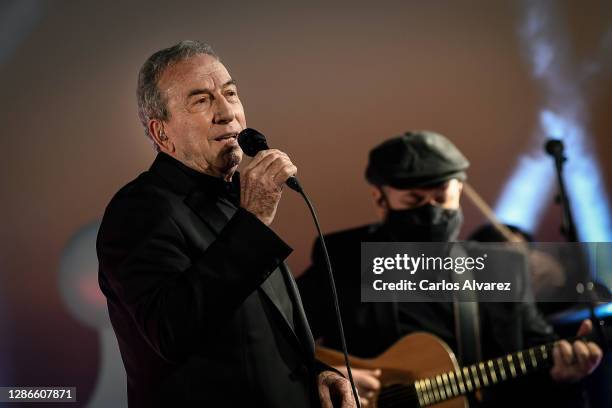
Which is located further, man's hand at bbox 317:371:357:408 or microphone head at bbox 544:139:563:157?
microphone head at bbox 544:139:563:157

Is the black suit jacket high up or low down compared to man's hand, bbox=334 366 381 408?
up

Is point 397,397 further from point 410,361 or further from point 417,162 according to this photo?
point 417,162

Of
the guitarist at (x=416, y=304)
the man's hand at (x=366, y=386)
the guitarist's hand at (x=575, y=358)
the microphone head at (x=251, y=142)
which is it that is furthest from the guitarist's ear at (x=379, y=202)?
the microphone head at (x=251, y=142)

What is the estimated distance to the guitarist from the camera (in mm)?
2850

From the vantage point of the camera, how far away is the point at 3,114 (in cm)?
280

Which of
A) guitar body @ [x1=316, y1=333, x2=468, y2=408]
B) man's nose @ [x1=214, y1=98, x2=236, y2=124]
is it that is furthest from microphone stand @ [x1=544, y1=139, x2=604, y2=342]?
man's nose @ [x1=214, y1=98, x2=236, y2=124]

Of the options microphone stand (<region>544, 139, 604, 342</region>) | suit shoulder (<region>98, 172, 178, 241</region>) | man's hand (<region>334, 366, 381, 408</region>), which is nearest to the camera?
suit shoulder (<region>98, 172, 178, 241</region>)

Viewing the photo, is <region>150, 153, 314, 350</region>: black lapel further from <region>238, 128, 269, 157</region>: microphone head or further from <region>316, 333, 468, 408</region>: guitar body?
<region>316, 333, 468, 408</region>: guitar body

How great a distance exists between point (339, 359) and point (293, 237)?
1.67ft

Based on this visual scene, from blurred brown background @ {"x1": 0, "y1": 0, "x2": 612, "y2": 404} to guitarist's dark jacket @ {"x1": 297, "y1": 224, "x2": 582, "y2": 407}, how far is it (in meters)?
0.12

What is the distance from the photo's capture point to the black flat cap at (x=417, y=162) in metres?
2.89

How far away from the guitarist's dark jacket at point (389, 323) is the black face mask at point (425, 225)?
6cm

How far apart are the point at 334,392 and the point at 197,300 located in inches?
18.2

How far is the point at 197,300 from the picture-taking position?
1.32 meters
